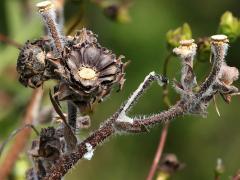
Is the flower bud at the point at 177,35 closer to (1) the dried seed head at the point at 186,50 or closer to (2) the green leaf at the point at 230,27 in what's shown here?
(2) the green leaf at the point at 230,27

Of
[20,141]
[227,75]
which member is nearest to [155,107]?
[20,141]

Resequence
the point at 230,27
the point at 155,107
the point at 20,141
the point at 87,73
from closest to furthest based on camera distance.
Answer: the point at 87,73 → the point at 230,27 → the point at 20,141 → the point at 155,107

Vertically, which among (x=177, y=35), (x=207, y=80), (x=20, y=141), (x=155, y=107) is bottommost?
(x=155, y=107)

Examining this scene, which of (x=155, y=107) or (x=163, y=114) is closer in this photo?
(x=163, y=114)

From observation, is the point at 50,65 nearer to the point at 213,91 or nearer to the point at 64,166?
the point at 64,166

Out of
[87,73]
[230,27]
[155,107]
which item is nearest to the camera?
[87,73]

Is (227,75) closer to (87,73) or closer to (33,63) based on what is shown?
(87,73)

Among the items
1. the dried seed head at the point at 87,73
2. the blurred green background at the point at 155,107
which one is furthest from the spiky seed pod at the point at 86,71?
the blurred green background at the point at 155,107

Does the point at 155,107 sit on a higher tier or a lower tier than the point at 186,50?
lower
